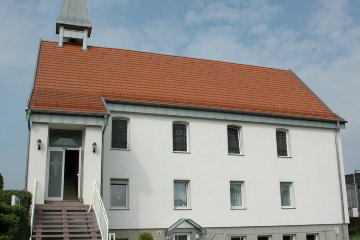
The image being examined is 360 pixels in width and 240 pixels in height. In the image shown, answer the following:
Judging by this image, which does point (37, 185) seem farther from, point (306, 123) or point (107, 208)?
point (306, 123)

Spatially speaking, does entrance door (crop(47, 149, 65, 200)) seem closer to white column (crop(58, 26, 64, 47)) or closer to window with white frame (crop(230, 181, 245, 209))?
white column (crop(58, 26, 64, 47))

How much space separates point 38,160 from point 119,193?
410 cm

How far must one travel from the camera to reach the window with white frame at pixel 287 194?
76.6ft

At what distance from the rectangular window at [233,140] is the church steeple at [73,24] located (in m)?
8.67

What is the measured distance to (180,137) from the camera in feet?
71.5

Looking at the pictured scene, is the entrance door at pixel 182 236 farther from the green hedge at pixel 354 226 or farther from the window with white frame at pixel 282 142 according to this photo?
the green hedge at pixel 354 226

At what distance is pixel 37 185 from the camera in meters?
17.2

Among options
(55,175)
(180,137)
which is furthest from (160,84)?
(55,175)

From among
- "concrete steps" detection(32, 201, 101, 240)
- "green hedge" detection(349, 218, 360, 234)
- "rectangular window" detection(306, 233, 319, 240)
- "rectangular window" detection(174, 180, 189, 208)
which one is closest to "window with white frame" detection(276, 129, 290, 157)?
"rectangular window" detection(306, 233, 319, 240)

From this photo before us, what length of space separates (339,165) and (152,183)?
10.8 meters

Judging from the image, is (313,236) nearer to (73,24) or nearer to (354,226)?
(354,226)

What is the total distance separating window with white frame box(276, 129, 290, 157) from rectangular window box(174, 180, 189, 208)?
18.3ft

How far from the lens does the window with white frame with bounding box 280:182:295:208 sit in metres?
23.3

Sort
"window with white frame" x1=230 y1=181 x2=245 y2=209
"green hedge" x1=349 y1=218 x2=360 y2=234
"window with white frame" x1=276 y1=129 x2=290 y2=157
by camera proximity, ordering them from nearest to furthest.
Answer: "window with white frame" x1=230 y1=181 x2=245 y2=209 → "window with white frame" x1=276 y1=129 x2=290 y2=157 → "green hedge" x1=349 y1=218 x2=360 y2=234
